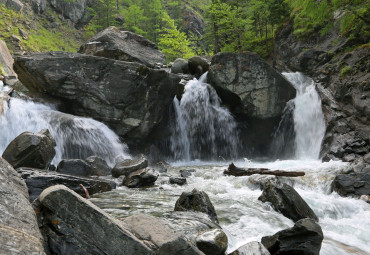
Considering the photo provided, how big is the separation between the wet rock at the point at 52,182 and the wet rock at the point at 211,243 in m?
4.34

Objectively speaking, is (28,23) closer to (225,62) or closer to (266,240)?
(225,62)

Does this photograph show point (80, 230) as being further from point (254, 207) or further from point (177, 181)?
point (177, 181)

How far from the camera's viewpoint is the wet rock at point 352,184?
27.8 feet

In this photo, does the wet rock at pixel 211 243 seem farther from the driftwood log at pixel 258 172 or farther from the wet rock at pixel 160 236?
the driftwood log at pixel 258 172

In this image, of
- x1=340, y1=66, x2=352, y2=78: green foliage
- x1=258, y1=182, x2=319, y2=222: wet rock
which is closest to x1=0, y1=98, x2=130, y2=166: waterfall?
x1=258, y1=182, x2=319, y2=222: wet rock

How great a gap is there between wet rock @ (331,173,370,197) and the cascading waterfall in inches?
249

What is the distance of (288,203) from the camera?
22.2 ft

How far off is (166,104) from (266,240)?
A: 12.4m

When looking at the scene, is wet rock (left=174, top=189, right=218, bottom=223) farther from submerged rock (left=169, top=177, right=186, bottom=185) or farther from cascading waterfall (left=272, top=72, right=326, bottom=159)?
cascading waterfall (left=272, top=72, right=326, bottom=159)

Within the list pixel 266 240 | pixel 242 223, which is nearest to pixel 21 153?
pixel 242 223

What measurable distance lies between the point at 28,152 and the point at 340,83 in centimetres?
1433

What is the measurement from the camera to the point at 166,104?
16.6 meters

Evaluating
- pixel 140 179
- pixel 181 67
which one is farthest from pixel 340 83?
pixel 140 179

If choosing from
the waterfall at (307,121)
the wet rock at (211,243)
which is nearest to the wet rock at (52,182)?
the wet rock at (211,243)
